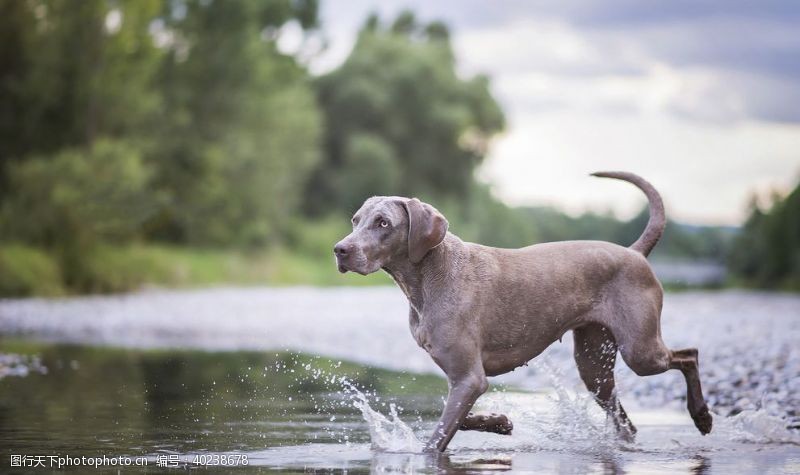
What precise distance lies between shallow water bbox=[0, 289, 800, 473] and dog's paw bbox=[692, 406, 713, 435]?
0.10 m

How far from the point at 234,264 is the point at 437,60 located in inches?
1138

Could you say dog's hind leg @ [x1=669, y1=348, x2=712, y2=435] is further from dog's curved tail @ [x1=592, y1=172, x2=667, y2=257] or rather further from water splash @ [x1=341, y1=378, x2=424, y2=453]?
water splash @ [x1=341, y1=378, x2=424, y2=453]

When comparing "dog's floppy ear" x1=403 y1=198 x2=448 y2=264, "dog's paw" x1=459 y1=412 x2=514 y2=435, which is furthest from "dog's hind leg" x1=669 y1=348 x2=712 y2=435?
"dog's floppy ear" x1=403 y1=198 x2=448 y2=264

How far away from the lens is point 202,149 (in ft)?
150

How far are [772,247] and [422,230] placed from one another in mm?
32474

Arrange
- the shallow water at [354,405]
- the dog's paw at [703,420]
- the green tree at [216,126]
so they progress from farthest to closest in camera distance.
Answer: the green tree at [216,126], the dog's paw at [703,420], the shallow water at [354,405]

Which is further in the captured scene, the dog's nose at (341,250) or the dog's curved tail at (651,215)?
the dog's curved tail at (651,215)

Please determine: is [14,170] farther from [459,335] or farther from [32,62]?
[459,335]

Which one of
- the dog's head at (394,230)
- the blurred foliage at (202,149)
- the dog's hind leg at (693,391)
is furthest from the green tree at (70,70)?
the dog's hind leg at (693,391)

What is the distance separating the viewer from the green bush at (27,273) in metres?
32.6

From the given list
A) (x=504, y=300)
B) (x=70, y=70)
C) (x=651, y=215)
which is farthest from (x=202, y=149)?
(x=504, y=300)

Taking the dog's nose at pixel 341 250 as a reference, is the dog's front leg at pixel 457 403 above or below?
below

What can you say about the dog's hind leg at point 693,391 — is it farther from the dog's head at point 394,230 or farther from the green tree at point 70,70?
the green tree at point 70,70

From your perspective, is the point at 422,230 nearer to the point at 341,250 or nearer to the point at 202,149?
the point at 341,250
